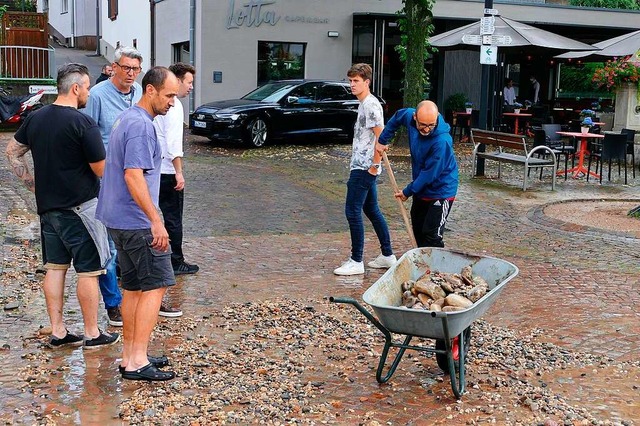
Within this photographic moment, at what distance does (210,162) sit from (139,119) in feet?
38.6

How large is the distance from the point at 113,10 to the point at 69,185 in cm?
2957

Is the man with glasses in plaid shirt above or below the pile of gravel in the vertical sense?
above

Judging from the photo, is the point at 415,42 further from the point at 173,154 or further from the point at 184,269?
the point at 173,154

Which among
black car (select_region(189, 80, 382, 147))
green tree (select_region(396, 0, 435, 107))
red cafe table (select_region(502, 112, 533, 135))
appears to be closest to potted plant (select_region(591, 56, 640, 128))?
red cafe table (select_region(502, 112, 533, 135))

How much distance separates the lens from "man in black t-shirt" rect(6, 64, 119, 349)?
5.65 meters

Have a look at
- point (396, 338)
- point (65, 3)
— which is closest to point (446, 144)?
point (396, 338)

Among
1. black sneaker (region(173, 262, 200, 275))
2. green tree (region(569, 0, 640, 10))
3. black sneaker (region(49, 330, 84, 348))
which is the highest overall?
green tree (region(569, 0, 640, 10))

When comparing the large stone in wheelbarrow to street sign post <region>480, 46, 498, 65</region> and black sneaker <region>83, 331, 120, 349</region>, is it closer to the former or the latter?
black sneaker <region>83, 331, 120, 349</region>

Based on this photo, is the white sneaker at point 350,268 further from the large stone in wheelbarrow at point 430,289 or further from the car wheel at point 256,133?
the car wheel at point 256,133

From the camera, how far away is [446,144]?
6.59 m

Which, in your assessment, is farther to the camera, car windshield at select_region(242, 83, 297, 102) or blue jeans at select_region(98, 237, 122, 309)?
car windshield at select_region(242, 83, 297, 102)

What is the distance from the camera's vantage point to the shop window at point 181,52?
81.6ft

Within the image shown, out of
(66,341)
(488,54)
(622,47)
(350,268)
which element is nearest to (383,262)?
(350,268)

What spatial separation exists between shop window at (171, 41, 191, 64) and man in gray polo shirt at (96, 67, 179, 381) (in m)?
19.5
